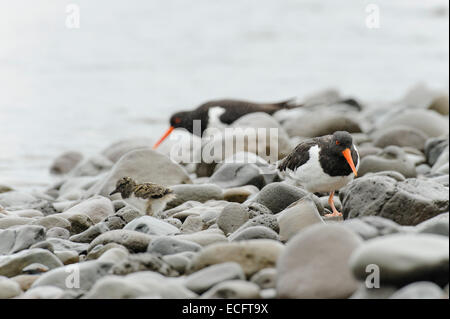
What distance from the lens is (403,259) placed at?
12.0 ft

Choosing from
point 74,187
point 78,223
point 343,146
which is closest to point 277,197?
point 343,146

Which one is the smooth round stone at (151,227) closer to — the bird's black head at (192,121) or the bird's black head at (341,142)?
the bird's black head at (341,142)

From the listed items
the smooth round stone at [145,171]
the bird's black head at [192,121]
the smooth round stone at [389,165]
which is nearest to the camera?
the smooth round stone at [145,171]

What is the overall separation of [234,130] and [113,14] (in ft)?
50.1

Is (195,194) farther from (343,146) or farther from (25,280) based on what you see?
(25,280)

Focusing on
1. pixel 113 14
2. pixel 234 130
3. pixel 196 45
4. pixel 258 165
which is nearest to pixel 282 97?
pixel 196 45

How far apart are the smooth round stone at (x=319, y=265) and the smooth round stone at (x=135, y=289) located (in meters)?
0.56

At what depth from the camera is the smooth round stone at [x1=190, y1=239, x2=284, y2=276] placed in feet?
14.4

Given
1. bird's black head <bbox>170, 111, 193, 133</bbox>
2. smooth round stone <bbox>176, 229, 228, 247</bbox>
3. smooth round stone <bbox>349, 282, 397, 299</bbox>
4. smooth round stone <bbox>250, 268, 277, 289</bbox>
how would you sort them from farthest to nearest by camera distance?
bird's black head <bbox>170, 111, 193, 133</bbox>
smooth round stone <bbox>176, 229, 228, 247</bbox>
smooth round stone <bbox>250, 268, 277, 289</bbox>
smooth round stone <bbox>349, 282, 397, 299</bbox>

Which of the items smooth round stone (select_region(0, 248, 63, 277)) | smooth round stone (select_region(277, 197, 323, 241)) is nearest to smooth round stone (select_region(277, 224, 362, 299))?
smooth round stone (select_region(277, 197, 323, 241))

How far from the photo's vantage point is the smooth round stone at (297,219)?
18.0 ft

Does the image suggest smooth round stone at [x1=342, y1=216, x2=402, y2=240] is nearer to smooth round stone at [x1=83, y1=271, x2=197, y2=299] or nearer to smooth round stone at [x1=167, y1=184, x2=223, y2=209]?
smooth round stone at [x1=83, y1=271, x2=197, y2=299]

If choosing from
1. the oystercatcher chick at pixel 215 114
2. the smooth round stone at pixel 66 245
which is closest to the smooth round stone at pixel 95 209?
the smooth round stone at pixel 66 245

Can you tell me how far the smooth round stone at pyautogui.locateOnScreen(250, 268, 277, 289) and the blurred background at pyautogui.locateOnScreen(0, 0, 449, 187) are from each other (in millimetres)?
6530
